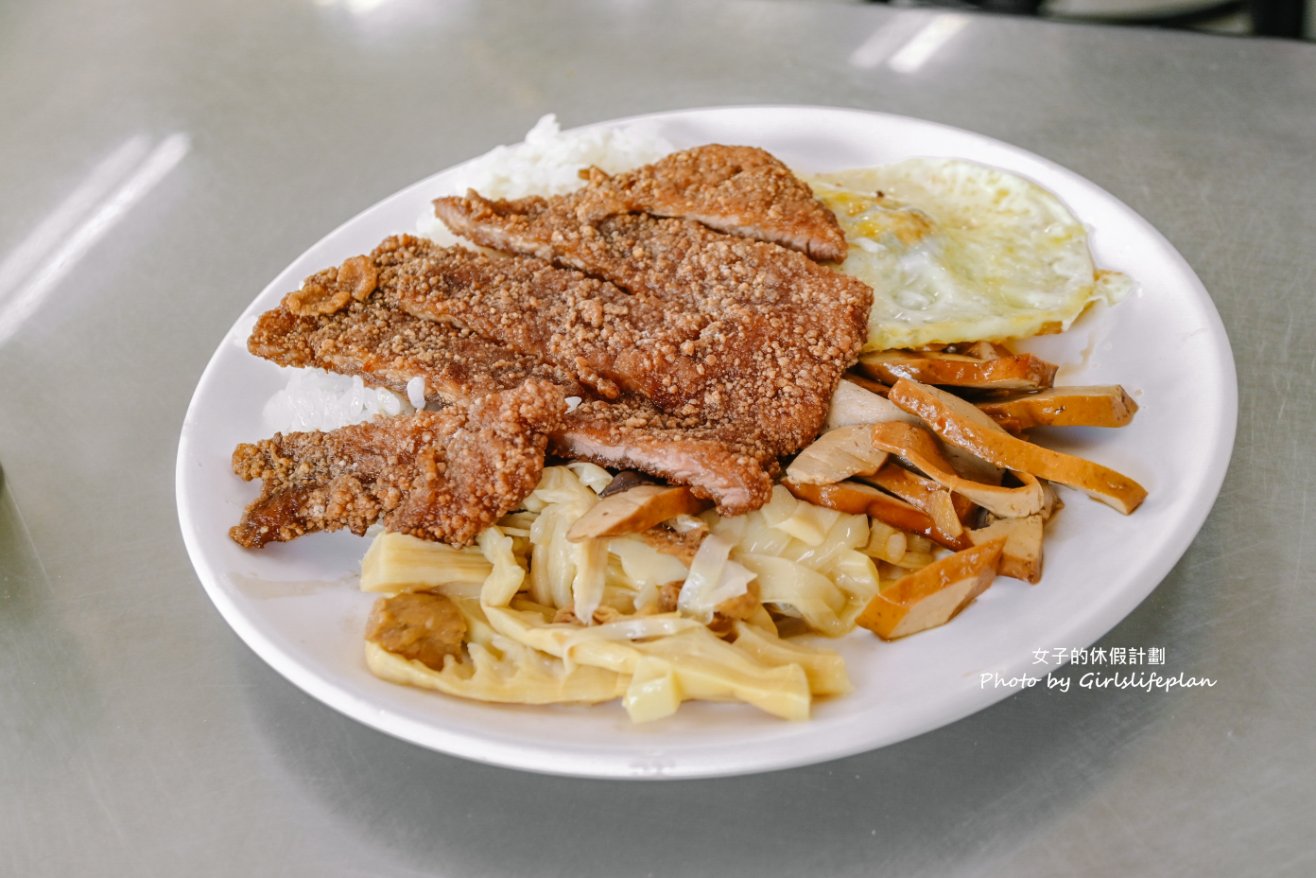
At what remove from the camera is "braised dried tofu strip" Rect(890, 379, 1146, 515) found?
221 cm

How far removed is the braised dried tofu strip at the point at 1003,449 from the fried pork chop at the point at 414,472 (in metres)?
0.88

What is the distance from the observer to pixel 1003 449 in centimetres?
240

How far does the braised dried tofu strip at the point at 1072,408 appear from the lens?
95.0 inches

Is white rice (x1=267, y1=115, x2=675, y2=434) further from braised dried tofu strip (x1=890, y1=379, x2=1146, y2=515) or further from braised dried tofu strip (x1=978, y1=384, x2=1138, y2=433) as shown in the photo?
braised dried tofu strip (x1=978, y1=384, x2=1138, y2=433)

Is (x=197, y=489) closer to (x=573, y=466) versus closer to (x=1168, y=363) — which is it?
(x=573, y=466)

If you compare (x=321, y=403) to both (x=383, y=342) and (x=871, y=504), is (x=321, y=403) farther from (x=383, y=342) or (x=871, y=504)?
(x=871, y=504)

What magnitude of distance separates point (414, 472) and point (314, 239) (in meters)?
2.08

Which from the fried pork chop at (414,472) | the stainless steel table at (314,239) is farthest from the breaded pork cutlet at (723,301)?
the stainless steel table at (314,239)

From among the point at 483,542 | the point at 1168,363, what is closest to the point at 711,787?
the point at 483,542

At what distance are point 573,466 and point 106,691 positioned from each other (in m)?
1.38

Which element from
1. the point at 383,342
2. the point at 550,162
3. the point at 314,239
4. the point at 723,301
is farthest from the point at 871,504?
the point at 314,239

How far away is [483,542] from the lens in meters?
2.53

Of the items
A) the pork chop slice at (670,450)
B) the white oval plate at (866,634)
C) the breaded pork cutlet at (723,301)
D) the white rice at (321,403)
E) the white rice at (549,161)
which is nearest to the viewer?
the white oval plate at (866,634)

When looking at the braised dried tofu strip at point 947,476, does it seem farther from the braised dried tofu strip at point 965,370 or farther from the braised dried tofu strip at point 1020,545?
the braised dried tofu strip at point 965,370
